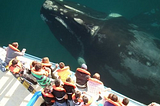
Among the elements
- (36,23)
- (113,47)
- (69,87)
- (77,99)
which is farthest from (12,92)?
(36,23)

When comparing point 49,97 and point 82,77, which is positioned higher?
point 82,77

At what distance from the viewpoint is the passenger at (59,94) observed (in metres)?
6.30

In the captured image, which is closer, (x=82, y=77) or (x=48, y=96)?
(x=48, y=96)

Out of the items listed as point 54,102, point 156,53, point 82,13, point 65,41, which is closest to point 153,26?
point 156,53

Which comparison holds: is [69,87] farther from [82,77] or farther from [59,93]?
[82,77]

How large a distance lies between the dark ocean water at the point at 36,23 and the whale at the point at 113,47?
292 centimetres

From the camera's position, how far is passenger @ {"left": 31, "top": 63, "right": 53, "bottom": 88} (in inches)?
268

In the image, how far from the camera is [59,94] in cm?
638

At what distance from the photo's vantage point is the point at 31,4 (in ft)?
69.5

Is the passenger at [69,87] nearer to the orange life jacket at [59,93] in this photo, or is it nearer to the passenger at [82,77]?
the orange life jacket at [59,93]

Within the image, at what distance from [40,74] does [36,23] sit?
47.1 ft

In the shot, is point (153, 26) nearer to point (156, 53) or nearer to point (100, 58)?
point (156, 53)

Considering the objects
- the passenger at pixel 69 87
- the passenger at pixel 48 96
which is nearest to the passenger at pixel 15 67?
the passenger at pixel 48 96

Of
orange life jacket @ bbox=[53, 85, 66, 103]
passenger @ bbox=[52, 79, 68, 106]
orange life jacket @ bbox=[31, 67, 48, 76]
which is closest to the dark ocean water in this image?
orange life jacket @ bbox=[31, 67, 48, 76]
